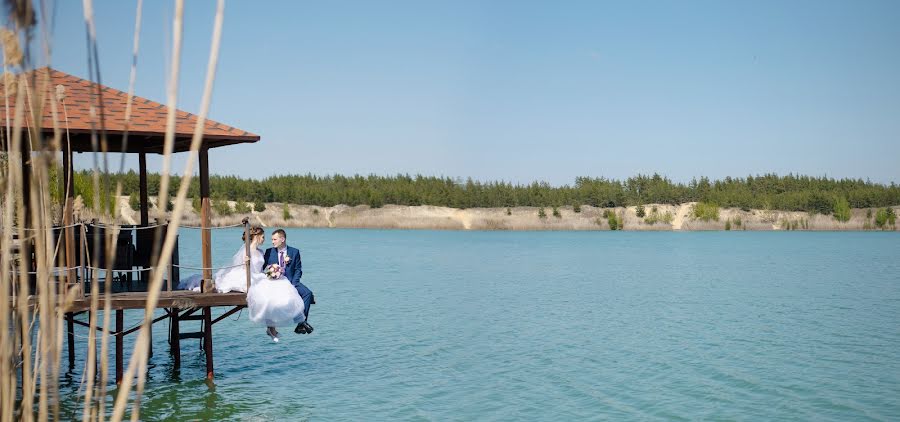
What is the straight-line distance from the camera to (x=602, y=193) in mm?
83938

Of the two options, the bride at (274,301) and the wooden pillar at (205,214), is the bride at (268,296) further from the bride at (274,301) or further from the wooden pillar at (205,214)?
the wooden pillar at (205,214)

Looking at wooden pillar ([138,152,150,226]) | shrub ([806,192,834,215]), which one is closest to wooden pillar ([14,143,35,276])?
wooden pillar ([138,152,150,226])

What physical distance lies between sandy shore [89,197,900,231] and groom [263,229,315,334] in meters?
65.7

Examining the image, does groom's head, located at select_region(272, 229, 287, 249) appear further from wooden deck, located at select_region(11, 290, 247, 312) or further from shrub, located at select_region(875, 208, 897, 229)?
shrub, located at select_region(875, 208, 897, 229)

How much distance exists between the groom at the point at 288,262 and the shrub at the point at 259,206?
72.4 metres

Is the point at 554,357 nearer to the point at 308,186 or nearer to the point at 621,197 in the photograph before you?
the point at 621,197

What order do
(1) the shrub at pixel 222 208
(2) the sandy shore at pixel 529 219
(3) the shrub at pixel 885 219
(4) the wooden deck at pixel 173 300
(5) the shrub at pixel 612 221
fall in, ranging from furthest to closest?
(5) the shrub at pixel 612 221
(2) the sandy shore at pixel 529 219
(1) the shrub at pixel 222 208
(3) the shrub at pixel 885 219
(4) the wooden deck at pixel 173 300

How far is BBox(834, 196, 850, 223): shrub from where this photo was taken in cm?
7756

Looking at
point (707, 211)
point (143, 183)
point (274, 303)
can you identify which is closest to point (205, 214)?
point (274, 303)

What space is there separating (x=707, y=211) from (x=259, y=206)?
4067cm

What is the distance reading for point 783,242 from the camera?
5828 cm

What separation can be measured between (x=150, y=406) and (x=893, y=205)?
77325 mm

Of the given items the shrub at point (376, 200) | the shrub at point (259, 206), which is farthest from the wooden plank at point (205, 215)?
the shrub at point (376, 200)

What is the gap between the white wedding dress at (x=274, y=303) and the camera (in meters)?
11.1
